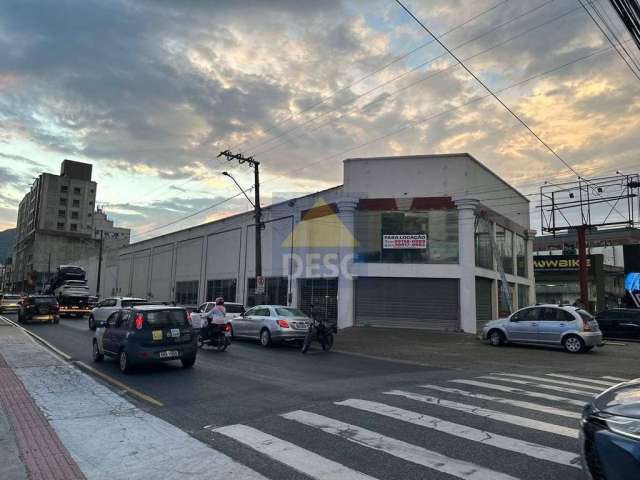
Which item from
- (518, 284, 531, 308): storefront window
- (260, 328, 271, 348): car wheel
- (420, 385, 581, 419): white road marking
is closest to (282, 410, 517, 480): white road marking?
(420, 385, 581, 419): white road marking

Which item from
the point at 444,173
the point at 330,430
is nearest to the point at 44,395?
the point at 330,430

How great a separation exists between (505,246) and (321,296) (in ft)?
45.0

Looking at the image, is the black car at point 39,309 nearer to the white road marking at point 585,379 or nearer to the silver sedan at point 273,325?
the silver sedan at point 273,325

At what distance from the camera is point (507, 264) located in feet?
109

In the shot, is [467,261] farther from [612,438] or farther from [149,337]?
[612,438]

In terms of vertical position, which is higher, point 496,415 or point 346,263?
point 346,263

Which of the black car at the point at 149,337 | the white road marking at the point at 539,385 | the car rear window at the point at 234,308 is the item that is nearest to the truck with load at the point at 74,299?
the car rear window at the point at 234,308

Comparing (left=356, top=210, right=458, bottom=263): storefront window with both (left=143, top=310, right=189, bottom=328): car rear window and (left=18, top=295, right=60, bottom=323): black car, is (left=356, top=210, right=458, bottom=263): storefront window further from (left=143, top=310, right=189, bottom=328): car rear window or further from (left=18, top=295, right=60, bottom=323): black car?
(left=18, top=295, right=60, bottom=323): black car

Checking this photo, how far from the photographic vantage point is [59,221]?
385 feet

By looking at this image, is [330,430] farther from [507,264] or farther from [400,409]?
[507,264]

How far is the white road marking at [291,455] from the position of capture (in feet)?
15.7

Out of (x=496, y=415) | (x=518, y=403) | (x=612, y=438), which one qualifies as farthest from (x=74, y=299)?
(x=612, y=438)

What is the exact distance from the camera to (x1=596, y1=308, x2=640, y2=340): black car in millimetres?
23281

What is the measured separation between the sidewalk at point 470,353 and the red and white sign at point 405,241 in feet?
16.5
